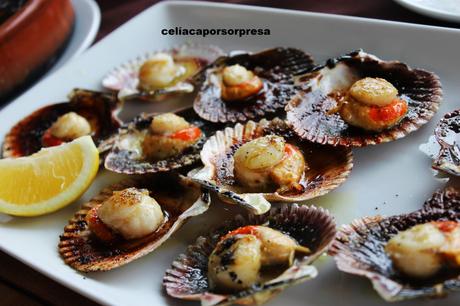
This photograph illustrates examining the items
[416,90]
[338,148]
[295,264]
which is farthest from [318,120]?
[295,264]

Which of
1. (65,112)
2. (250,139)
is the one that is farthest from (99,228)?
(65,112)

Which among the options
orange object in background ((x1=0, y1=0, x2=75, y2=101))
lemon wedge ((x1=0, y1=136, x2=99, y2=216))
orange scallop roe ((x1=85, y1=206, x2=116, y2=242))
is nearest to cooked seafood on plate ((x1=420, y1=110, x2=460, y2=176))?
orange scallop roe ((x1=85, y1=206, x2=116, y2=242))

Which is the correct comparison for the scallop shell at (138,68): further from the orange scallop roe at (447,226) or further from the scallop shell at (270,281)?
the orange scallop roe at (447,226)

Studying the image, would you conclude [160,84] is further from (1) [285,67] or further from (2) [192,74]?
(1) [285,67]

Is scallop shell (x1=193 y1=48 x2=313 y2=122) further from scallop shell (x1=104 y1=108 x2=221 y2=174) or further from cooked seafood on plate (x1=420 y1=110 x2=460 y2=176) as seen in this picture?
cooked seafood on plate (x1=420 y1=110 x2=460 y2=176)

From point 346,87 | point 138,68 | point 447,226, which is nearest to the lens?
point 447,226

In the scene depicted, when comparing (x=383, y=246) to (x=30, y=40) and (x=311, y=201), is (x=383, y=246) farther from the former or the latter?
(x=30, y=40)
